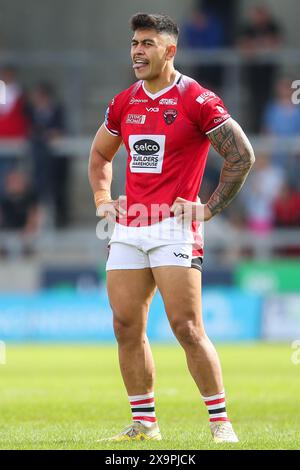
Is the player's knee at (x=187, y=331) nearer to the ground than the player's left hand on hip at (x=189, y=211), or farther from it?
nearer to the ground

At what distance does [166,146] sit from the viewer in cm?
859

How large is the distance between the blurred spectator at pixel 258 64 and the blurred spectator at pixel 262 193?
2184 mm

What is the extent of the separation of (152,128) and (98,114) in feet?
58.8

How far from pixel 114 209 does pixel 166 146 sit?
607 mm

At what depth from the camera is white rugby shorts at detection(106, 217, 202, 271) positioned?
8539 mm

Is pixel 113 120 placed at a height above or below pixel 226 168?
above

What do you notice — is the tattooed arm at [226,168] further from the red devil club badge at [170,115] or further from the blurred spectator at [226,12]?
the blurred spectator at [226,12]

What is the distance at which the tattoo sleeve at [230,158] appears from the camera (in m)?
8.43

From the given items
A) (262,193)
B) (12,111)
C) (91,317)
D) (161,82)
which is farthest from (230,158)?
(12,111)

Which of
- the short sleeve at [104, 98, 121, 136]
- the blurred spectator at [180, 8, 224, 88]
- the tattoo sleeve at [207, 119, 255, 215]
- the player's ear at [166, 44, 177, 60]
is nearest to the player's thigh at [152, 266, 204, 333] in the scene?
the tattoo sleeve at [207, 119, 255, 215]

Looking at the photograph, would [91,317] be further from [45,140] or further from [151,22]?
[151,22]

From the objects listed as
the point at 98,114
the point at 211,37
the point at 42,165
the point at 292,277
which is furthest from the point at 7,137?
the point at 292,277

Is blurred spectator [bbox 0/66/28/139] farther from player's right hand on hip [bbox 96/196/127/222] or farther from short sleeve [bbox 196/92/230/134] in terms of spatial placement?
short sleeve [bbox 196/92/230/134]

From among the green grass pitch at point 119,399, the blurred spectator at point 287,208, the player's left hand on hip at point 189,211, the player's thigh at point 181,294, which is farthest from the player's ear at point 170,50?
the blurred spectator at point 287,208
